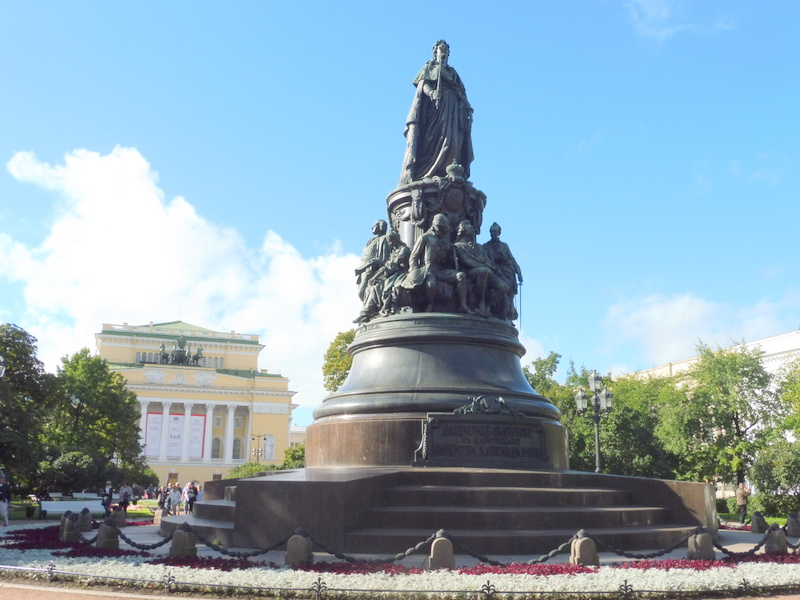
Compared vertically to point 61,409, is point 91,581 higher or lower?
lower

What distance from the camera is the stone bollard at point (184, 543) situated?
869cm

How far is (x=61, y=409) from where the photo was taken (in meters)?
47.2

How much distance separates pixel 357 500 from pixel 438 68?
10.8m

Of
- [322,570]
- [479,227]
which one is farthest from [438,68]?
[322,570]

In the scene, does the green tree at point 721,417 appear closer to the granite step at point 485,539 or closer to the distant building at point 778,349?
the distant building at point 778,349

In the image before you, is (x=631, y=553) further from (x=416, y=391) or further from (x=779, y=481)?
(x=779, y=481)

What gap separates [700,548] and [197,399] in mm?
89587

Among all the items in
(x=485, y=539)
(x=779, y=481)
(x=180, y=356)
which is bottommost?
(x=485, y=539)

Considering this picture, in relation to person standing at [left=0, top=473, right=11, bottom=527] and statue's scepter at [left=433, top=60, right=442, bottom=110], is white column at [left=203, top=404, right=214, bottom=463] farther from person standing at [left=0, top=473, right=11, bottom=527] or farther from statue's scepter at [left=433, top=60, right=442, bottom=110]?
statue's scepter at [left=433, top=60, right=442, bottom=110]

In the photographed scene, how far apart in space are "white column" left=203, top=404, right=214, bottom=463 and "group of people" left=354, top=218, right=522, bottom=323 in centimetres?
8077

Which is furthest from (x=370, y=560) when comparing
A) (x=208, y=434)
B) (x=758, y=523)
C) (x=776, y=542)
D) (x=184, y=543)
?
(x=208, y=434)

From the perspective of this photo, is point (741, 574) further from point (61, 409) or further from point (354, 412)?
point (61, 409)

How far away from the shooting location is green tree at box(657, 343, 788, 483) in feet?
130

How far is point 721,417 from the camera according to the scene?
131 ft
